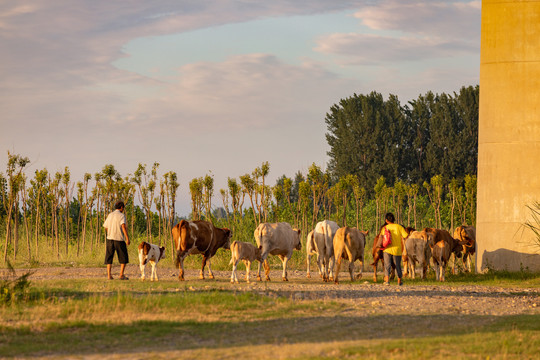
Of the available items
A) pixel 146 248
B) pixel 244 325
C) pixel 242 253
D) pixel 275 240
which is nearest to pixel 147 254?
pixel 146 248

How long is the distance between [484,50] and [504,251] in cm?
630

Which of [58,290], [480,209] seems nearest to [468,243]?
[480,209]

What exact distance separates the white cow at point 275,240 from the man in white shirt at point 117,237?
3.49 m

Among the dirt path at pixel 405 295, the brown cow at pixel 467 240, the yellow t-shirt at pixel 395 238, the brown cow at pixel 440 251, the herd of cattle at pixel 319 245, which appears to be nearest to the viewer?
the dirt path at pixel 405 295

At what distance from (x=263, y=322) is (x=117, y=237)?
29.4ft

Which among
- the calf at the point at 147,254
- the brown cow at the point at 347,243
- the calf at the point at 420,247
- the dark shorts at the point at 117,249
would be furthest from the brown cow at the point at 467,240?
the dark shorts at the point at 117,249

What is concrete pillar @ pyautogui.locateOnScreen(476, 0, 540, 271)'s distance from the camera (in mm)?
24875

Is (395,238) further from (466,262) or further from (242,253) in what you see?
(466,262)

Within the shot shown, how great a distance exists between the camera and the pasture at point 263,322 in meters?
10.7

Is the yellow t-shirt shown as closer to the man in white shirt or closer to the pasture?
the pasture

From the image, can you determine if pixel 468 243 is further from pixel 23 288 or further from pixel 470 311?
pixel 23 288

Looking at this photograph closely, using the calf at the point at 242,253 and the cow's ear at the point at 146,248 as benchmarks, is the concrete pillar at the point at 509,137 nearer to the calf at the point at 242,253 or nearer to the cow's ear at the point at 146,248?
the calf at the point at 242,253

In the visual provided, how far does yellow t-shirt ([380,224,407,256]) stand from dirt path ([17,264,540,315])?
850 mm

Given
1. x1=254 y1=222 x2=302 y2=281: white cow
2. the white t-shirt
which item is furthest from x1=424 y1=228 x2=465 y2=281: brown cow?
the white t-shirt
